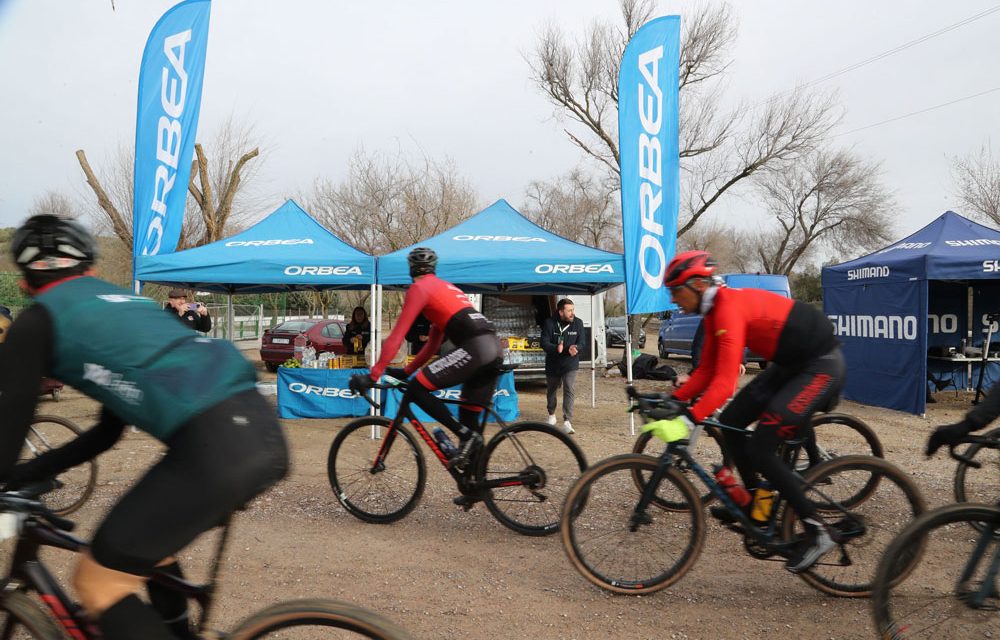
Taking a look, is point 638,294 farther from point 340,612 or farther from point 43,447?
point 340,612

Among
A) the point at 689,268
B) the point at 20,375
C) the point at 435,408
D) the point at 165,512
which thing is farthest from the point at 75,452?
the point at 689,268

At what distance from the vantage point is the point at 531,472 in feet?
15.4

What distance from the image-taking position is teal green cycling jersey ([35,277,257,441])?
5.79ft

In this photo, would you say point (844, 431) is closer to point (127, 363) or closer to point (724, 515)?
point (724, 515)

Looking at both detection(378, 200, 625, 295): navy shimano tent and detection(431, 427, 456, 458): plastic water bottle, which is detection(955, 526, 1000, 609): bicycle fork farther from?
detection(378, 200, 625, 295): navy shimano tent

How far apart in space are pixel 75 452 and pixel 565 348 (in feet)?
23.4

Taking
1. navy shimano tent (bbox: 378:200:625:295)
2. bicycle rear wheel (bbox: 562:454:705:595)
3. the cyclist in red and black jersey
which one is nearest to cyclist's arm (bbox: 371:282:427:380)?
the cyclist in red and black jersey

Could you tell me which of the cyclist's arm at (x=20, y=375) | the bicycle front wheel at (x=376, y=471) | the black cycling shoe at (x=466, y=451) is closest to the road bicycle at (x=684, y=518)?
the black cycling shoe at (x=466, y=451)

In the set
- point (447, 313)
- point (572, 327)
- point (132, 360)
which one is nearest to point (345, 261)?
point (572, 327)

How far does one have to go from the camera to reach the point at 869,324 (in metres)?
11.9

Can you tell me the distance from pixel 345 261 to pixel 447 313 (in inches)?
177

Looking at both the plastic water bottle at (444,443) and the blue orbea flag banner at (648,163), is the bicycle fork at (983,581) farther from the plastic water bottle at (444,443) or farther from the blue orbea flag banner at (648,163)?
the blue orbea flag banner at (648,163)

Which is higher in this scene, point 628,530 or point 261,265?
point 261,265

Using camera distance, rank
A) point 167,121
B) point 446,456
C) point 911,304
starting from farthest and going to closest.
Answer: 1. point 911,304
2. point 167,121
3. point 446,456
